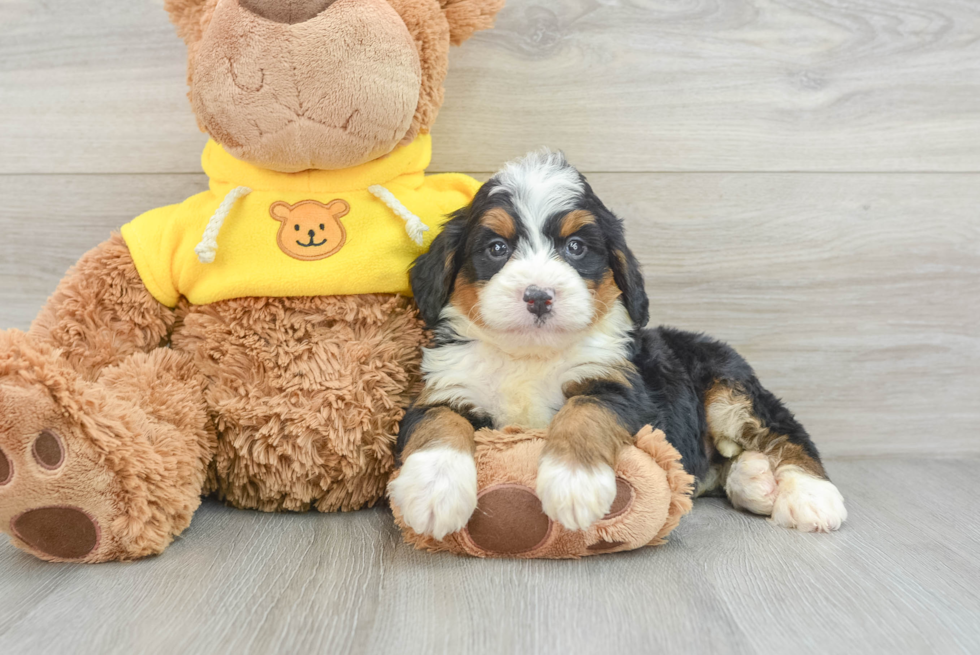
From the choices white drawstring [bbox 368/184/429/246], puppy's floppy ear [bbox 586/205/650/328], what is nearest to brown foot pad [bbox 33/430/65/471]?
white drawstring [bbox 368/184/429/246]

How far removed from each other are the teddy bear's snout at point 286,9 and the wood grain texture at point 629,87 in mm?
776

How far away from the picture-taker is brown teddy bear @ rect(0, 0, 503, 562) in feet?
5.54

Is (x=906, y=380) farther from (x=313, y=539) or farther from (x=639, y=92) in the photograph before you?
(x=313, y=539)

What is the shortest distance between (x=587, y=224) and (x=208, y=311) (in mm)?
985

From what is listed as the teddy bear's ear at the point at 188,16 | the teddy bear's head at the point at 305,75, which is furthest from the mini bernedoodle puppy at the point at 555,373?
the teddy bear's ear at the point at 188,16

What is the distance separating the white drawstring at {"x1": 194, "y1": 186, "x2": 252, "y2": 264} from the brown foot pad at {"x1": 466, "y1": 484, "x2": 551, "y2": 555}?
88cm

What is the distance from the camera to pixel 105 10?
2.37 metres

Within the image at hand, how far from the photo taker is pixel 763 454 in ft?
7.00

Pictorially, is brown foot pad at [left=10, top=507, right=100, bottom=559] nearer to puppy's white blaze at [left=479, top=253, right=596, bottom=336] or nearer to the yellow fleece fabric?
the yellow fleece fabric

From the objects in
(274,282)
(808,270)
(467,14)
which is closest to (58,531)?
(274,282)

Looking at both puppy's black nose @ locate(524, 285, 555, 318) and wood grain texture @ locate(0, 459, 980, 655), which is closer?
wood grain texture @ locate(0, 459, 980, 655)

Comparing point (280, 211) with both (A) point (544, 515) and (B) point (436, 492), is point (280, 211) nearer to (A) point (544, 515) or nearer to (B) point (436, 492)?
(B) point (436, 492)

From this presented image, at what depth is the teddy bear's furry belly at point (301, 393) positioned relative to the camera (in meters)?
1.83

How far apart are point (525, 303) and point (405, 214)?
0.47 m
